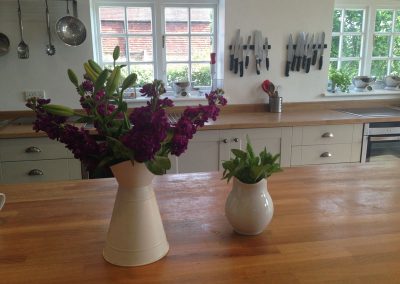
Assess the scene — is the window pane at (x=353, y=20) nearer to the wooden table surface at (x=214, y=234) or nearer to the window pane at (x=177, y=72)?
the window pane at (x=177, y=72)

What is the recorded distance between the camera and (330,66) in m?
3.63

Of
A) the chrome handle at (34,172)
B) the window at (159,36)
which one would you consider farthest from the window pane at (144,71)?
the chrome handle at (34,172)

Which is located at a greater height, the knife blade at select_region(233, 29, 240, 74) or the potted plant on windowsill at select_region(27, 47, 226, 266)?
the knife blade at select_region(233, 29, 240, 74)

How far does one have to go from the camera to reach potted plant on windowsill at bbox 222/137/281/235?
3.15ft

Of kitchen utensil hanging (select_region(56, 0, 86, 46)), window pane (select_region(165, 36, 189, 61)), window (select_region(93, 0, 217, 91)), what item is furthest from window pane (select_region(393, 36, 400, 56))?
kitchen utensil hanging (select_region(56, 0, 86, 46))

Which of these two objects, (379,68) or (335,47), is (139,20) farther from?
(379,68)

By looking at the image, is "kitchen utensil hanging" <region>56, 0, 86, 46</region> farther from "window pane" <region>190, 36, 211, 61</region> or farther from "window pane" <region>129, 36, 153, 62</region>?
"window pane" <region>190, 36, 211, 61</region>

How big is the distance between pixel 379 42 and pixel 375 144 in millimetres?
1329

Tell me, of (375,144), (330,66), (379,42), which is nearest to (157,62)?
(330,66)

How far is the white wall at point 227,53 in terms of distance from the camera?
9.22 feet

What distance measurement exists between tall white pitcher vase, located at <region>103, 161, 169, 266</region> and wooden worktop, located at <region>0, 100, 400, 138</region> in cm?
179

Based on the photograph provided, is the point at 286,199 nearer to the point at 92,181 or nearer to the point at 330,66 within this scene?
the point at 92,181

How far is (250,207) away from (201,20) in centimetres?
264

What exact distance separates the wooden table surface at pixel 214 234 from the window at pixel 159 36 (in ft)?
6.65
